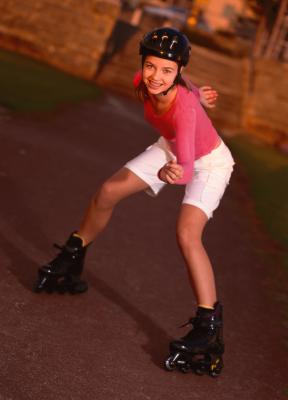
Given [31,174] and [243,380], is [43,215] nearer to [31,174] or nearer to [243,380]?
[31,174]

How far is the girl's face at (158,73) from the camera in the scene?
418 centimetres

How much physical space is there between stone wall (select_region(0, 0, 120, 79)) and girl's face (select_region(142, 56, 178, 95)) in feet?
49.4

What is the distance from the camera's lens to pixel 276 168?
43.9 feet

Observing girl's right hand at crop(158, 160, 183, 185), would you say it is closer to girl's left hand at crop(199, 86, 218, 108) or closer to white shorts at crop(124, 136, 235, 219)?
white shorts at crop(124, 136, 235, 219)

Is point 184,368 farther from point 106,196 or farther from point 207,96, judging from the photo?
point 207,96

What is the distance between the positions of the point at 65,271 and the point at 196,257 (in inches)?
37.7

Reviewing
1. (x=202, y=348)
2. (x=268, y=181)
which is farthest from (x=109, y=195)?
(x=268, y=181)

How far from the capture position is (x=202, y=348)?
164 inches

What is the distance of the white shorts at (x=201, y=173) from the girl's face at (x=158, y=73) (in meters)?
0.52

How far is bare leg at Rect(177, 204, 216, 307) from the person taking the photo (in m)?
4.27

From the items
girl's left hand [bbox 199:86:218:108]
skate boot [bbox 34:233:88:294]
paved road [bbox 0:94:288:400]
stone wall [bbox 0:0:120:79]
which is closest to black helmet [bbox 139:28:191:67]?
girl's left hand [bbox 199:86:218:108]

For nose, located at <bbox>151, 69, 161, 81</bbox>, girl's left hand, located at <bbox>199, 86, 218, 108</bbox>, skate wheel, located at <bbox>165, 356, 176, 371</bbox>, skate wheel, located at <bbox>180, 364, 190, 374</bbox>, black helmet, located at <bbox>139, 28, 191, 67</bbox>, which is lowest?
skate wheel, located at <bbox>180, 364, 190, 374</bbox>

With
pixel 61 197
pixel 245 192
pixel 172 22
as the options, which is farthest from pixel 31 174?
pixel 172 22

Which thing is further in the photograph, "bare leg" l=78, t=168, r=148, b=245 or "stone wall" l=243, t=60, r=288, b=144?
"stone wall" l=243, t=60, r=288, b=144
